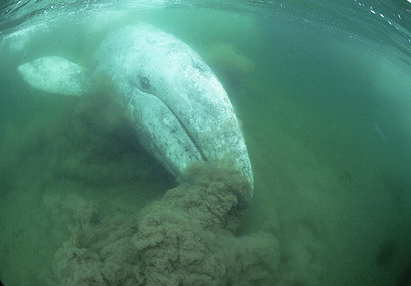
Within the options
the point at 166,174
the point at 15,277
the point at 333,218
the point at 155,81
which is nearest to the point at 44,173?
the point at 15,277

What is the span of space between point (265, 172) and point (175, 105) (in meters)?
3.05

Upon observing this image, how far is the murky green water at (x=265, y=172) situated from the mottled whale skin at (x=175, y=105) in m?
0.72

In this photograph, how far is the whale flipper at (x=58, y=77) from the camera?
8047 millimetres

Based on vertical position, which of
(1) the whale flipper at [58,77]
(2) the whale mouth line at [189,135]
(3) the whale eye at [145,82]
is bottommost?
(1) the whale flipper at [58,77]

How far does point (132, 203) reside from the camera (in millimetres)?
5656

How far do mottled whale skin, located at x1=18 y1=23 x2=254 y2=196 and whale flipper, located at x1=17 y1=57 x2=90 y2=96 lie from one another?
1.42 meters

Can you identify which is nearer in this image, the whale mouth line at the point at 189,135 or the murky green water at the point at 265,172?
the whale mouth line at the point at 189,135

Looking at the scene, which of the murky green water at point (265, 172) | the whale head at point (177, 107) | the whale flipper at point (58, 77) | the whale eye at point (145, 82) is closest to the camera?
the whale head at point (177, 107)

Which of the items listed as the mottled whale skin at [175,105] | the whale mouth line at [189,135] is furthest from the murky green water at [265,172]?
the whale mouth line at [189,135]

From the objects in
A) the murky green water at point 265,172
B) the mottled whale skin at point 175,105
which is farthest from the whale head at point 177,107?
the murky green water at point 265,172

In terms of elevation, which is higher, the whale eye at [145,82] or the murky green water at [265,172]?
the whale eye at [145,82]

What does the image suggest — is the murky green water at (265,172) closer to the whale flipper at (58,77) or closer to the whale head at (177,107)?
the whale flipper at (58,77)

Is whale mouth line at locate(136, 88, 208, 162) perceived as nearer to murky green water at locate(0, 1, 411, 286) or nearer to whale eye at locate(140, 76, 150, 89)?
whale eye at locate(140, 76, 150, 89)

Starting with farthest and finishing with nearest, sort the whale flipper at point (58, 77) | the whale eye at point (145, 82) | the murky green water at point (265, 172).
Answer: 1. the whale flipper at point (58, 77)
2. the whale eye at point (145, 82)
3. the murky green water at point (265, 172)
